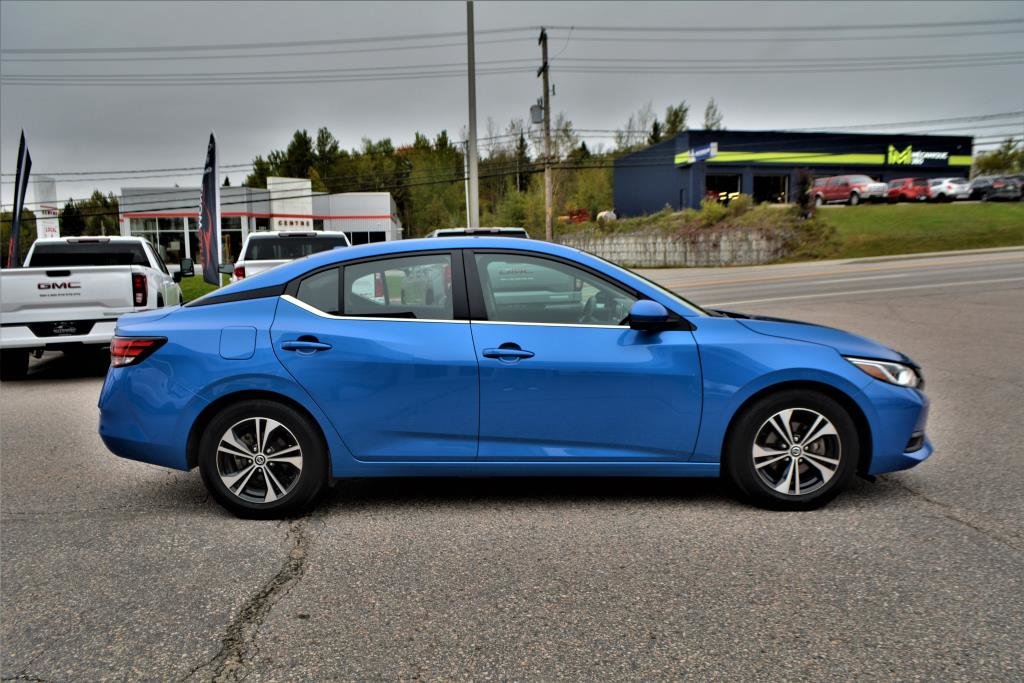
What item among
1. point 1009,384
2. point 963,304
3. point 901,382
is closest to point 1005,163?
point 963,304

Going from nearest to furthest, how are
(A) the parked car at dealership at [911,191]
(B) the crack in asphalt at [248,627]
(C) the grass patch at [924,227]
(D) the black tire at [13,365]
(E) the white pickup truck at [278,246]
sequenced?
(B) the crack in asphalt at [248,627]
(D) the black tire at [13,365]
(E) the white pickup truck at [278,246]
(C) the grass patch at [924,227]
(A) the parked car at dealership at [911,191]

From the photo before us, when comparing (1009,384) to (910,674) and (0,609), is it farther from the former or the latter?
(0,609)

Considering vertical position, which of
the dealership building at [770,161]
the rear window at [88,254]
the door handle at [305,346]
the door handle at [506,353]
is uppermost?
the dealership building at [770,161]

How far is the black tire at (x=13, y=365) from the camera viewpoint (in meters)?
10.4

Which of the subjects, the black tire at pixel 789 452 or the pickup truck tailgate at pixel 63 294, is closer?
the black tire at pixel 789 452

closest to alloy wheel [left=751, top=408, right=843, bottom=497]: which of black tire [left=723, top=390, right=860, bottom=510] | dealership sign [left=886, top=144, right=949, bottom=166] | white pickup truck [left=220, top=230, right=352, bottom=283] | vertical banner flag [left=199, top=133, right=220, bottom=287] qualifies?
black tire [left=723, top=390, right=860, bottom=510]

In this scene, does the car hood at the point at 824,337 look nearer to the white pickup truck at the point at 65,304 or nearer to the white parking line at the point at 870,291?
the white pickup truck at the point at 65,304

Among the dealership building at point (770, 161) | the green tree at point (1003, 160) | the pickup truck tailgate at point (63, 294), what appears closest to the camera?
the pickup truck tailgate at point (63, 294)

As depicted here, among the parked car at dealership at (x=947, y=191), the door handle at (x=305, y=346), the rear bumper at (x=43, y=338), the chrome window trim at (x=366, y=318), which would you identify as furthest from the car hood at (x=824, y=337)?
the parked car at dealership at (x=947, y=191)

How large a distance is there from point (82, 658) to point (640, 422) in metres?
2.81

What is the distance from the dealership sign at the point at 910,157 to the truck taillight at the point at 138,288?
2236 inches

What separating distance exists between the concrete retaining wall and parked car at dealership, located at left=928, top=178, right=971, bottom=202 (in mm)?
12201

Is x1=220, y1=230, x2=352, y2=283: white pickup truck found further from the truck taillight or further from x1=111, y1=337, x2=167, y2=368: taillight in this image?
x1=111, y1=337, x2=167, y2=368: taillight

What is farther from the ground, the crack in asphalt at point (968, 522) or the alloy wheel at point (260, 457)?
the alloy wheel at point (260, 457)
